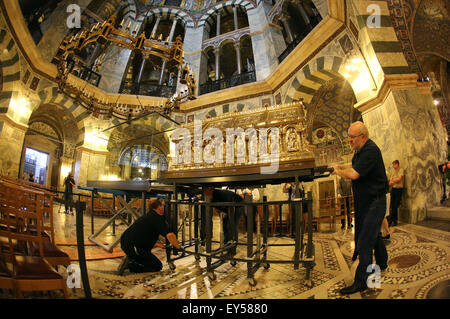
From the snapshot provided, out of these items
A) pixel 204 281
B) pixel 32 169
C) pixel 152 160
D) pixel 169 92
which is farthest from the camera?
pixel 152 160

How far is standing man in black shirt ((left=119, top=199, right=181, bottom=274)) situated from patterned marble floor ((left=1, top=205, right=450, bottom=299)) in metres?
0.12

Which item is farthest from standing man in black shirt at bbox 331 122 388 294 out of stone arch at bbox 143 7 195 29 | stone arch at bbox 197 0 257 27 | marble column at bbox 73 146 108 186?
stone arch at bbox 143 7 195 29

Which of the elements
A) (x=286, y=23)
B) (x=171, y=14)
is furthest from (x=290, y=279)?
(x=171, y=14)

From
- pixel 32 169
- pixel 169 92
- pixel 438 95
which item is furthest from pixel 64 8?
pixel 438 95

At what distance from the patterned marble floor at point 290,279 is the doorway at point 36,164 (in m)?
11.7

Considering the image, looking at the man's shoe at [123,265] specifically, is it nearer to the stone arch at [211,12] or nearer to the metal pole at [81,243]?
the metal pole at [81,243]

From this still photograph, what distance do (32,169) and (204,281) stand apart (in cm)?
1336

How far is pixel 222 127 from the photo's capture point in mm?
3172

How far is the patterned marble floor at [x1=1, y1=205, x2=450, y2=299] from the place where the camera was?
1864 mm

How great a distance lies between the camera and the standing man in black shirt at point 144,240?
268 cm

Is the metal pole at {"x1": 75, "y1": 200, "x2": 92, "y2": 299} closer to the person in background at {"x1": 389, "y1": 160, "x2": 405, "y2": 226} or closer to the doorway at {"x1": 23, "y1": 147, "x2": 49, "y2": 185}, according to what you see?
the person in background at {"x1": 389, "y1": 160, "x2": 405, "y2": 226}

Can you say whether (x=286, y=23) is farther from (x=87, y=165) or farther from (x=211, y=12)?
(x=87, y=165)

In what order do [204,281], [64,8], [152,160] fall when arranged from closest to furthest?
[204,281]
[64,8]
[152,160]
